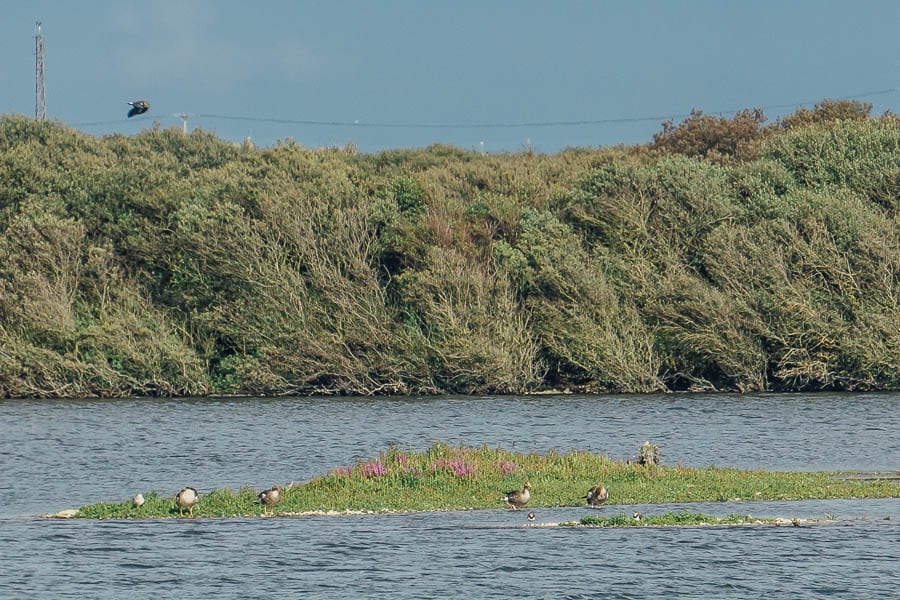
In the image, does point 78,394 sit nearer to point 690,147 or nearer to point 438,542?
point 438,542

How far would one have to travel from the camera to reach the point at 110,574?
2616cm

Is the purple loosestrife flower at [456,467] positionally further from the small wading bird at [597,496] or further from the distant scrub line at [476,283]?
the distant scrub line at [476,283]

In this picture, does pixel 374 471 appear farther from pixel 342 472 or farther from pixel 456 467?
pixel 456 467

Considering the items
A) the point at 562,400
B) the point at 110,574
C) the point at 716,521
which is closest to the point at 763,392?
the point at 562,400

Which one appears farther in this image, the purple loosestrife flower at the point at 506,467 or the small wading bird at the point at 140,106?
the small wading bird at the point at 140,106

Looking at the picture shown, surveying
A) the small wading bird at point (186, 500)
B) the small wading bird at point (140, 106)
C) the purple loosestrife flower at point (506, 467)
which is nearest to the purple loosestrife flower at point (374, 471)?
the purple loosestrife flower at point (506, 467)

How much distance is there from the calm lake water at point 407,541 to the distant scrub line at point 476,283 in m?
20.1

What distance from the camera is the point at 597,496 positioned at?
31.6 m

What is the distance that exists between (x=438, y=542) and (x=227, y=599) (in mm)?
5375

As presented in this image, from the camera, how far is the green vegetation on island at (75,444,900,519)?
3278 centimetres

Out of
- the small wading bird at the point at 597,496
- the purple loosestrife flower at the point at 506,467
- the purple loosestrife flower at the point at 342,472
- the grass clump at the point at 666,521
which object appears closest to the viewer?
the grass clump at the point at 666,521

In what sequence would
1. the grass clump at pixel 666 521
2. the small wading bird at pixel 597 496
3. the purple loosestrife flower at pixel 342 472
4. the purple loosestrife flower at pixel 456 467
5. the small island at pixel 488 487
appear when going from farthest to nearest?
the purple loosestrife flower at pixel 456 467 < the purple loosestrife flower at pixel 342 472 < the small island at pixel 488 487 < the small wading bird at pixel 597 496 < the grass clump at pixel 666 521

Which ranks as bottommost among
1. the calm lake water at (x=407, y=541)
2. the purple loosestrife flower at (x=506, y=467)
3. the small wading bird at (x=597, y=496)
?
the calm lake water at (x=407, y=541)

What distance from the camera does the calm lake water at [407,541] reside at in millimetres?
25266
